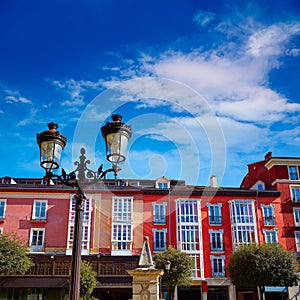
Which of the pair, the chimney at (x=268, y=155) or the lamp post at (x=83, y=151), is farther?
the chimney at (x=268, y=155)

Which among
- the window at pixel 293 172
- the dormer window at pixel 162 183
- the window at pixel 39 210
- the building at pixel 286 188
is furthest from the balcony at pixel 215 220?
the window at pixel 39 210

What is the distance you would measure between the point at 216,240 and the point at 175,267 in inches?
253

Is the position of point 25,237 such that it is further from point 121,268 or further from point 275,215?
point 275,215

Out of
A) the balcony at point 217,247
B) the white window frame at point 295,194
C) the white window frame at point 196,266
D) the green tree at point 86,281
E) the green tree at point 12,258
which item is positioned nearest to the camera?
the green tree at point 86,281

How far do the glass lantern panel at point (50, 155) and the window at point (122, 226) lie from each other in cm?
2544

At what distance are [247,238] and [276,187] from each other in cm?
598

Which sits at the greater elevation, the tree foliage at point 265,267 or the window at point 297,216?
the window at point 297,216

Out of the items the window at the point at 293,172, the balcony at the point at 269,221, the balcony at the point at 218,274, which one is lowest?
the balcony at the point at 218,274

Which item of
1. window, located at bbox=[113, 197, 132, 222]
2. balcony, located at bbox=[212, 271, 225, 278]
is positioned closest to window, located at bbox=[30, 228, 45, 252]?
window, located at bbox=[113, 197, 132, 222]

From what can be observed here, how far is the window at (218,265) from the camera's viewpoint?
32312 millimetres

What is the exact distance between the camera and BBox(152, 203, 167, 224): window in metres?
33.7

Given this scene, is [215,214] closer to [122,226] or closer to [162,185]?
[162,185]

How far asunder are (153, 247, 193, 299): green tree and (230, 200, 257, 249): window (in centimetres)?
606

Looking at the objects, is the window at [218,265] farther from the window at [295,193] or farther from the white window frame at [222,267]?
the window at [295,193]
